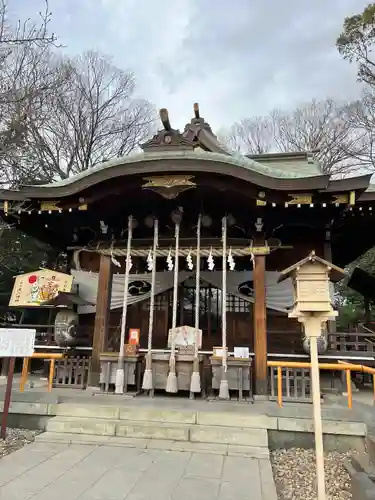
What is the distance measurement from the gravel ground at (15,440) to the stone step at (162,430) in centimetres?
27

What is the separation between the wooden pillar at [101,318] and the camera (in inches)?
297

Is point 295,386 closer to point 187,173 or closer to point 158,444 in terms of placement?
point 158,444

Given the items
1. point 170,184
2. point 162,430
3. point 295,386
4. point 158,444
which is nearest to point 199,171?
point 170,184

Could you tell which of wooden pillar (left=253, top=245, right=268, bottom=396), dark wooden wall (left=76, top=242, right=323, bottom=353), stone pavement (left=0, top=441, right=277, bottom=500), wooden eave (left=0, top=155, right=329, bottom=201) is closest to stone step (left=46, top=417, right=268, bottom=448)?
stone pavement (left=0, top=441, right=277, bottom=500)

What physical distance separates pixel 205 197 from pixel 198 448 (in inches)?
189

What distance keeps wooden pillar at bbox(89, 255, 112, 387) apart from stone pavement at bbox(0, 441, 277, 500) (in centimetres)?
281

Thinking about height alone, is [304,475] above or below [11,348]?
below

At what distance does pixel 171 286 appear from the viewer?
9039 mm

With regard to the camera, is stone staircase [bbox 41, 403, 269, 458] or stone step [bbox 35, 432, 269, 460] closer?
stone step [bbox 35, 432, 269, 460]

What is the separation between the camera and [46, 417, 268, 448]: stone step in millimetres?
4855

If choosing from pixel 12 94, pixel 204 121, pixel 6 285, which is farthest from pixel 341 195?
pixel 6 285

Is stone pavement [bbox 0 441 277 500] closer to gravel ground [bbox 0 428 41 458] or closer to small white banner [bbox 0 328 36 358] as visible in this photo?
gravel ground [bbox 0 428 41 458]

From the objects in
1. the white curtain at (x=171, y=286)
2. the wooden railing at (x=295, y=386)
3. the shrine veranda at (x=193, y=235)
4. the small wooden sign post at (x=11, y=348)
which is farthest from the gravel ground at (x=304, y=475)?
the white curtain at (x=171, y=286)

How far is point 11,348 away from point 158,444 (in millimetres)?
2366
